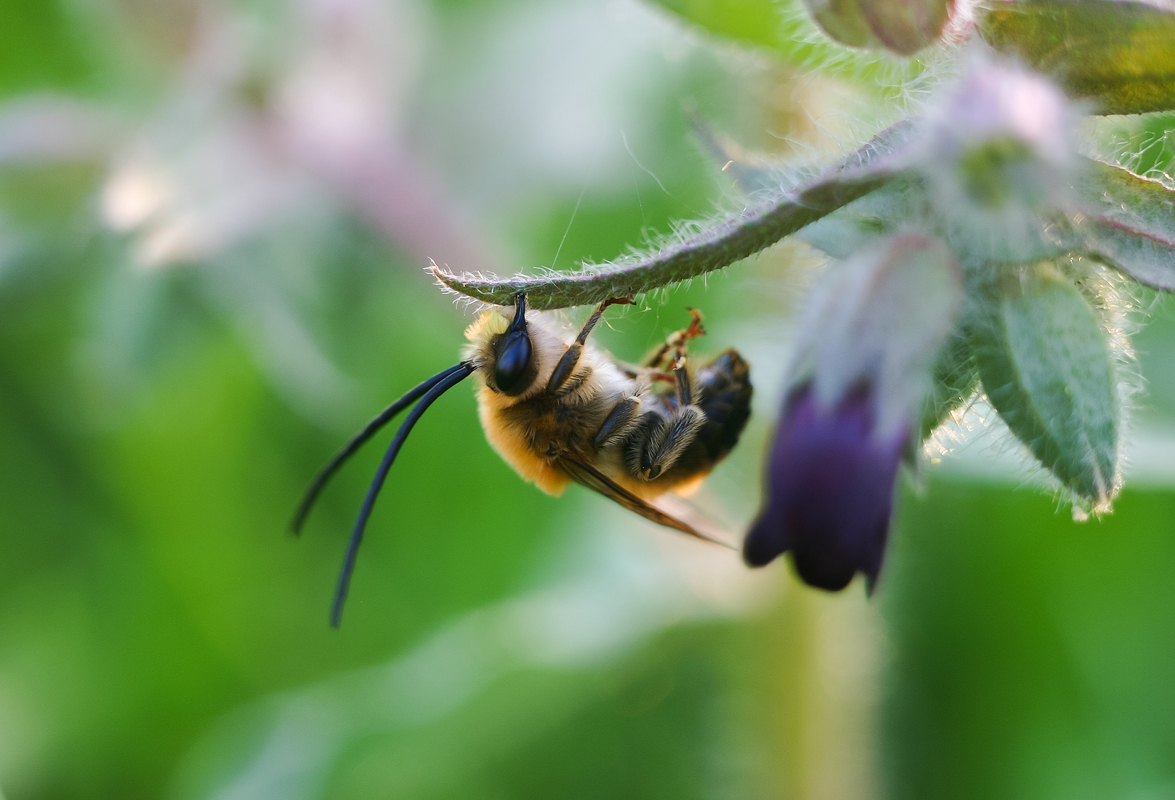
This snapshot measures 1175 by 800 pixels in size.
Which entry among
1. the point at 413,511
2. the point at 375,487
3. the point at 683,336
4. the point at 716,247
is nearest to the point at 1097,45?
the point at 716,247

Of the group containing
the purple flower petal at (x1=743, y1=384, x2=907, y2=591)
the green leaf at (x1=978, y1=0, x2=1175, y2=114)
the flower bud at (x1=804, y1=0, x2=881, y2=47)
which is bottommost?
the purple flower petal at (x1=743, y1=384, x2=907, y2=591)

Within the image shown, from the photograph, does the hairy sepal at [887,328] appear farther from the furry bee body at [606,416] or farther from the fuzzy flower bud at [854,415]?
the furry bee body at [606,416]

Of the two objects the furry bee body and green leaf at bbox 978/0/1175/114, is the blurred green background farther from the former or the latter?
green leaf at bbox 978/0/1175/114

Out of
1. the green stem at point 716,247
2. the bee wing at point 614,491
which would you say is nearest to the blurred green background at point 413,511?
the bee wing at point 614,491

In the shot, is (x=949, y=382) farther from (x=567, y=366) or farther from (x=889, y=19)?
(x=567, y=366)

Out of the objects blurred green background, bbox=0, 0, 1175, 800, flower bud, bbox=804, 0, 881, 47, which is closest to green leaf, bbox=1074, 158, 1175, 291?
flower bud, bbox=804, 0, 881, 47

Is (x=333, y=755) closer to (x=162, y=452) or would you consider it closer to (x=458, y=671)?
(x=458, y=671)
